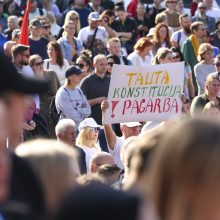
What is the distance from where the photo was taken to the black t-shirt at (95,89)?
12.9 metres

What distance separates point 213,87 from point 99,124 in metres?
1.50

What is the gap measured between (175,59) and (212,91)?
2.86 m

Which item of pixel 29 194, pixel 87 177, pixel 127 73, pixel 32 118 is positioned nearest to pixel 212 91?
pixel 127 73

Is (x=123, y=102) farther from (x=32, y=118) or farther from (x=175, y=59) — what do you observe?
(x=175, y=59)

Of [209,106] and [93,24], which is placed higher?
[93,24]

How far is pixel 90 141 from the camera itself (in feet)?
34.5

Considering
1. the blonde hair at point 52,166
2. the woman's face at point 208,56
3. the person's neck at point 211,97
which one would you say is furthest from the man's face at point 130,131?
the blonde hair at point 52,166

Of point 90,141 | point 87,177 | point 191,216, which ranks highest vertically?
point 191,216

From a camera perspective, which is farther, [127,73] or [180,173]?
[127,73]

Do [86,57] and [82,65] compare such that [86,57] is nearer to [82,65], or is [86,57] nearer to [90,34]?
[82,65]

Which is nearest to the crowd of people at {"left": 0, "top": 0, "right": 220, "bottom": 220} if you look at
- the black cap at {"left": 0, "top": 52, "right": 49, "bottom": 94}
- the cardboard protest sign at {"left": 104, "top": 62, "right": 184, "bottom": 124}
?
the black cap at {"left": 0, "top": 52, "right": 49, "bottom": 94}

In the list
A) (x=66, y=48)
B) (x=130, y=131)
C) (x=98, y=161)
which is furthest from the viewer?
(x=66, y=48)

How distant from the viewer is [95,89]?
12.9m

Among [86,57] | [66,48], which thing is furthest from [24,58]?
[66,48]
